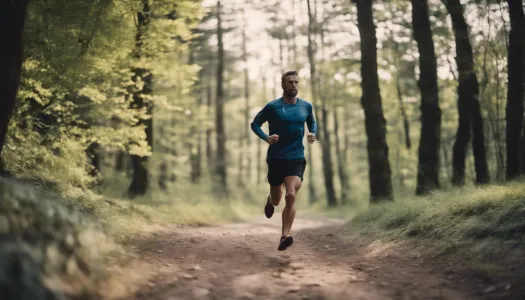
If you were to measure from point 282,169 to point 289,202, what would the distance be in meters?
0.51

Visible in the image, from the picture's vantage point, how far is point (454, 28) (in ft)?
36.6

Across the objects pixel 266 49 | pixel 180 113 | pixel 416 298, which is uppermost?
pixel 266 49

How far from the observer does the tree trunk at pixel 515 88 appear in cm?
884

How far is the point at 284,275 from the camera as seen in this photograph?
4887 millimetres

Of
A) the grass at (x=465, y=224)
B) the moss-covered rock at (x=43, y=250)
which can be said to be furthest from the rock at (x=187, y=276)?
the grass at (x=465, y=224)

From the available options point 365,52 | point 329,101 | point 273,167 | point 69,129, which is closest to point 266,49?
point 329,101

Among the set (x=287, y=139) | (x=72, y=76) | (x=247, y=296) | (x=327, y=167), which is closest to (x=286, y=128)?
(x=287, y=139)

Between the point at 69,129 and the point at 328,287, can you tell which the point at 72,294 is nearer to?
the point at 328,287

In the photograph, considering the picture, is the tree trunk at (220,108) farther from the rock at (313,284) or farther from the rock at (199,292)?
the rock at (199,292)

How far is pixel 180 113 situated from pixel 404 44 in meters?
11.3

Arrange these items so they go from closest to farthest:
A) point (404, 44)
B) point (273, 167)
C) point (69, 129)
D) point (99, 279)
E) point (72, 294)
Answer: point (72, 294)
point (99, 279)
point (273, 167)
point (69, 129)
point (404, 44)

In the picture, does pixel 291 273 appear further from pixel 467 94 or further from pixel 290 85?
pixel 467 94

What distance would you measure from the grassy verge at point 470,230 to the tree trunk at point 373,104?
3882 mm

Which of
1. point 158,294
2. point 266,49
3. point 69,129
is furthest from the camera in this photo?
point 266,49
